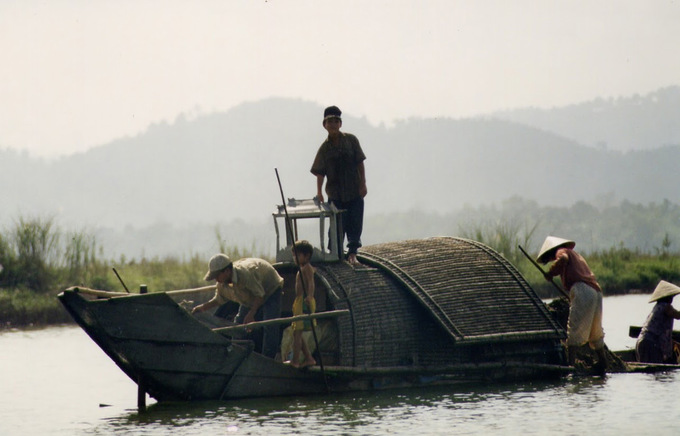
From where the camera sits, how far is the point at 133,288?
74.5 feet

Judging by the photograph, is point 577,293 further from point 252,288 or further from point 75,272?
point 75,272

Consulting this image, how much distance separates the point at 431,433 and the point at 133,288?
13600 millimetres

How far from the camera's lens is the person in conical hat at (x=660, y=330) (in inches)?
506

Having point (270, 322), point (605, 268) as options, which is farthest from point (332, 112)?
point (605, 268)

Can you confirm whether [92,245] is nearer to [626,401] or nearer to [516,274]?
[516,274]

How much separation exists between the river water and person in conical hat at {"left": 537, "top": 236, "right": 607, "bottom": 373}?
519 mm

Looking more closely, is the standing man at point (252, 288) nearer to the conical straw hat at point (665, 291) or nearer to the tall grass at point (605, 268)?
the conical straw hat at point (665, 291)

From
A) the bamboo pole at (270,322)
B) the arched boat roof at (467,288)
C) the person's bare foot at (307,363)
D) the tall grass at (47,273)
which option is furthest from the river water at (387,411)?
the tall grass at (47,273)

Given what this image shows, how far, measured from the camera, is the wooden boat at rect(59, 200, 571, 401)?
11013 millimetres

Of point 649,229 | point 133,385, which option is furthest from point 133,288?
point 649,229

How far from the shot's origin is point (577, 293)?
487 inches

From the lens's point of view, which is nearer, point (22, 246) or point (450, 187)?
point (22, 246)

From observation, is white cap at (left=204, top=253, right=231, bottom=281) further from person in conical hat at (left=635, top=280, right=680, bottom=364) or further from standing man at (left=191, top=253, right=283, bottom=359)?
person in conical hat at (left=635, top=280, right=680, bottom=364)

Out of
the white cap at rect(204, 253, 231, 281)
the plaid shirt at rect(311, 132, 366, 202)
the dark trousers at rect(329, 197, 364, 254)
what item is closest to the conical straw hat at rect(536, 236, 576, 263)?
the dark trousers at rect(329, 197, 364, 254)
